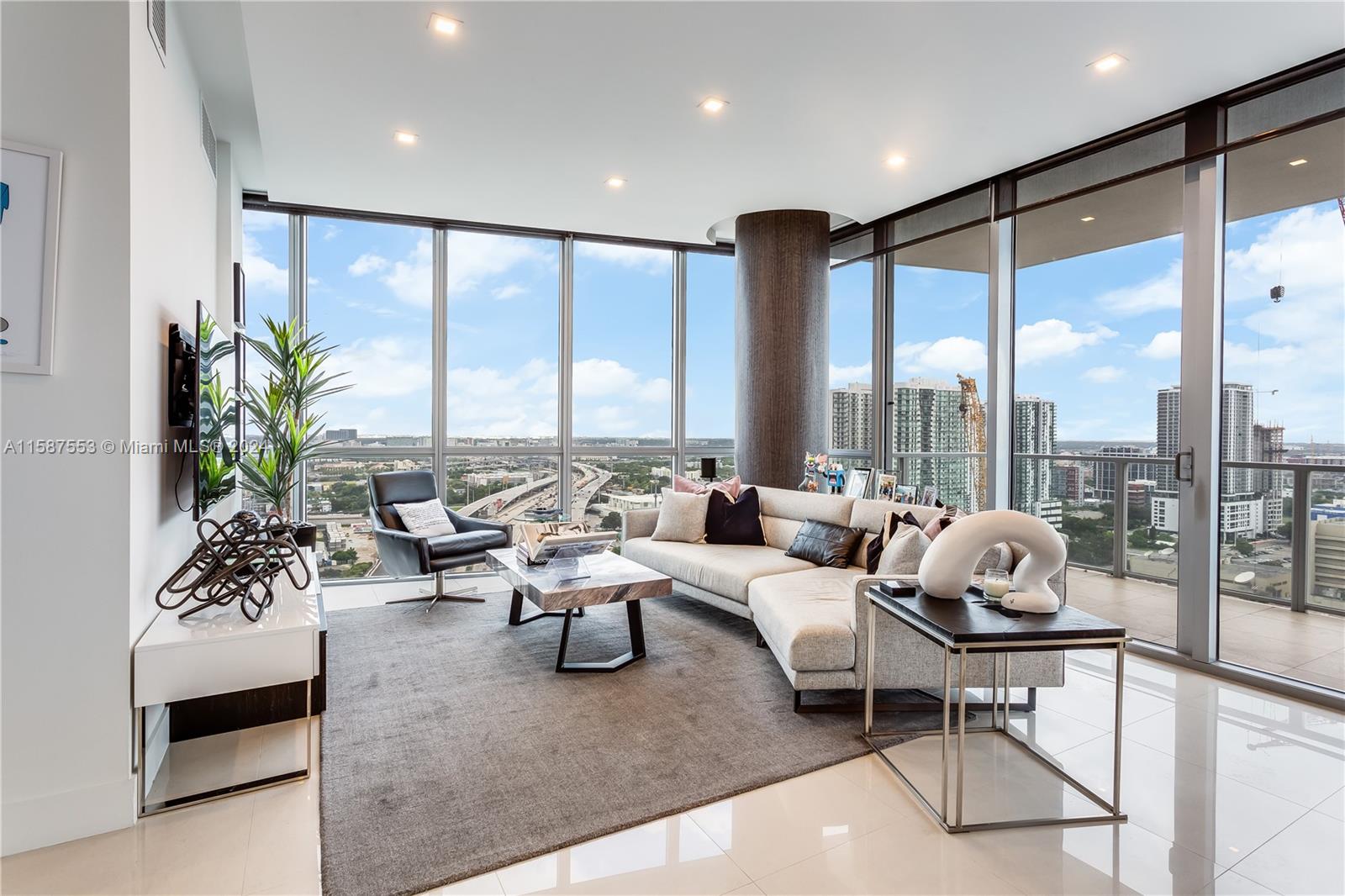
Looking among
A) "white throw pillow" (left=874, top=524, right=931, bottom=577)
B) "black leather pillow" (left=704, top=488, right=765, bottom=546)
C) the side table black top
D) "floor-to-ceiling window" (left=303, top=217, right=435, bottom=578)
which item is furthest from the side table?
"floor-to-ceiling window" (left=303, top=217, right=435, bottom=578)

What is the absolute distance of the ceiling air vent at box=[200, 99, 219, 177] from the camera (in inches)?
146

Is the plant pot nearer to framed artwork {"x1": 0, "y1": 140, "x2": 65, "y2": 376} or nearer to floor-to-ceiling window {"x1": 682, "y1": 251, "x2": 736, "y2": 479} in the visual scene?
framed artwork {"x1": 0, "y1": 140, "x2": 65, "y2": 376}

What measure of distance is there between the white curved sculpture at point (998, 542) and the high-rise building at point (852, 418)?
352 centimetres

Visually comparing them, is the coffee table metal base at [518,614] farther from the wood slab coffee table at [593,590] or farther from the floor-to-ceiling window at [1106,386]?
the floor-to-ceiling window at [1106,386]

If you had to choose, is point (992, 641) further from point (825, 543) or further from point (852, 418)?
point (852, 418)

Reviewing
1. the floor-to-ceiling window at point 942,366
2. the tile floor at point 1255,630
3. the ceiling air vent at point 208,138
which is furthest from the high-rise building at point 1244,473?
the ceiling air vent at point 208,138

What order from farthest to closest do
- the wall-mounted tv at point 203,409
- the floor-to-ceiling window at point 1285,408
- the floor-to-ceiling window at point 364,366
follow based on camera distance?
1. the floor-to-ceiling window at point 364,366
2. the floor-to-ceiling window at point 1285,408
3. the wall-mounted tv at point 203,409

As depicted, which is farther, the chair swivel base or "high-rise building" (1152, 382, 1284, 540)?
the chair swivel base

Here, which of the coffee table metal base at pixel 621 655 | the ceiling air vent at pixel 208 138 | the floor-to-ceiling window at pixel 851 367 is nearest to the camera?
the coffee table metal base at pixel 621 655

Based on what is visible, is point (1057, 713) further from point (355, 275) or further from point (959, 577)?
point (355, 275)

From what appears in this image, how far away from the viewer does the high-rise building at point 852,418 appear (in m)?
5.88

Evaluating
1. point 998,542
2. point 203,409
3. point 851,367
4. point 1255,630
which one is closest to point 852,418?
point 851,367

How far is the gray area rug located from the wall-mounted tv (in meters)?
1.10

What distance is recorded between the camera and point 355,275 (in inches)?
214
